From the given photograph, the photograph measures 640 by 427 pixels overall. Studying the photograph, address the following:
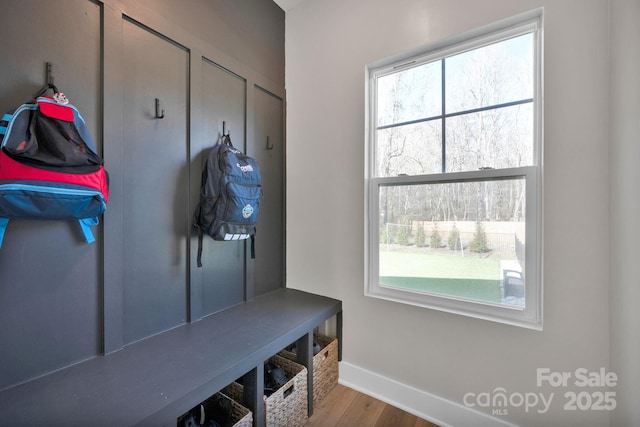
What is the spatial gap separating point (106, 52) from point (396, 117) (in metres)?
1.52

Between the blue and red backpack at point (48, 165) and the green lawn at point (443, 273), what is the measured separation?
1529 millimetres

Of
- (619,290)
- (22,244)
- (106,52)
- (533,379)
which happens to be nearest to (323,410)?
(533,379)

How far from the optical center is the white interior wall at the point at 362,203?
1.13 meters

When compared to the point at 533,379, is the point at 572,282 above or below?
above

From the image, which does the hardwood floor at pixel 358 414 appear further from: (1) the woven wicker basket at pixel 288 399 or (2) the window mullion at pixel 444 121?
(2) the window mullion at pixel 444 121

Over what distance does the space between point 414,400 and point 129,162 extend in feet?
6.53

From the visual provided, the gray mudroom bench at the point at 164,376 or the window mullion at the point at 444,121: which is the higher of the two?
the window mullion at the point at 444,121

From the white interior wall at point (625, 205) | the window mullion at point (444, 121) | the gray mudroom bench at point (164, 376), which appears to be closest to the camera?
the gray mudroom bench at point (164, 376)

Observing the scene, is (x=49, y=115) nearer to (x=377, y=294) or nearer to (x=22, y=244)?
(x=22, y=244)

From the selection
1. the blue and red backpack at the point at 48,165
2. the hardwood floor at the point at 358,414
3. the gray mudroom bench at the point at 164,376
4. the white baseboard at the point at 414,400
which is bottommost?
the hardwood floor at the point at 358,414

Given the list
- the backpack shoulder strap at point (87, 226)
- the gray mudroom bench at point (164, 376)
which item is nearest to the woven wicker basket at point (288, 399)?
A: the gray mudroom bench at point (164, 376)

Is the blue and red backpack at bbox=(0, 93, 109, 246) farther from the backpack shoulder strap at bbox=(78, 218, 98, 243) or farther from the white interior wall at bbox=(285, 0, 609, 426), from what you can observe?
the white interior wall at bbox=(285, 0, 609, 426)

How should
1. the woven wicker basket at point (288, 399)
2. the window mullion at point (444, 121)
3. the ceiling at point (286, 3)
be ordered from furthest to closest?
the ceiling at point (286, 3) → the window mullion at point (444, 121) → the woven wicker basket at point (288, 399)

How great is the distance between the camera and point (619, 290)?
1042mm
